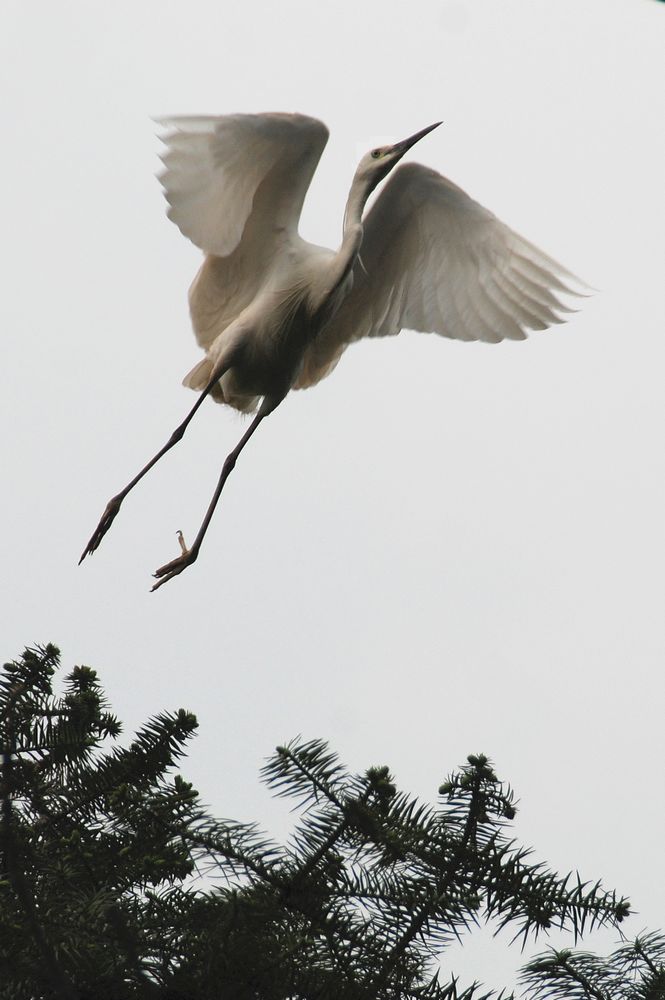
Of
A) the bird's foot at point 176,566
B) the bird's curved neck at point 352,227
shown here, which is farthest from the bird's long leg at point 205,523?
the bird's curved neck at point 352,227

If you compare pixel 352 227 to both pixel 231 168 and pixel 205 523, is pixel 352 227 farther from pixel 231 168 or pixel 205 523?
pixel 205 523

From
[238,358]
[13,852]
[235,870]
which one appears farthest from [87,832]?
[238,358]

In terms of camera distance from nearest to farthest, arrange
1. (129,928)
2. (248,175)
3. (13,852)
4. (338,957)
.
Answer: (13,852) → (129,928) → (338,957) → (248,175)

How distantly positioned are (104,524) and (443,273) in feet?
7.58

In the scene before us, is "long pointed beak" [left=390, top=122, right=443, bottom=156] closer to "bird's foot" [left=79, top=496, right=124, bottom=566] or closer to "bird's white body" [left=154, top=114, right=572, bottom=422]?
"bird's white body" [left=154, top=114, right=572, bottom=422]

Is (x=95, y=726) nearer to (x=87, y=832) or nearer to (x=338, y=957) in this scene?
(x=87, y=832)

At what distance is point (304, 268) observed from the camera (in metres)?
6.12

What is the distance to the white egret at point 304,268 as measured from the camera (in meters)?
5.61

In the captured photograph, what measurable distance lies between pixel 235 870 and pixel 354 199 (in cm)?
404

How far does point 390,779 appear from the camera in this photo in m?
3.04

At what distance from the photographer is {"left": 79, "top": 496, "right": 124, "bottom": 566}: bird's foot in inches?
225

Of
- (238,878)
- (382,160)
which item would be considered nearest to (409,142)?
(382,160)

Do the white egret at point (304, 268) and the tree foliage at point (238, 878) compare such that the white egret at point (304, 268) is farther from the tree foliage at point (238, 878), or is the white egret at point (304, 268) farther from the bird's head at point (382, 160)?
the tree foliage at point (238, 878)

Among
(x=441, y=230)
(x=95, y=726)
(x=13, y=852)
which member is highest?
(x=441, y=230)
